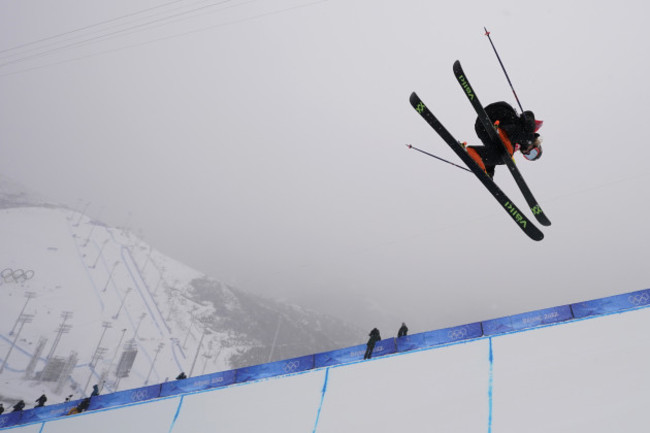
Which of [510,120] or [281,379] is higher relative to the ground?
[510,120]

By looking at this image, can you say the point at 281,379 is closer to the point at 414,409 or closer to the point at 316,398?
the point at 316,398

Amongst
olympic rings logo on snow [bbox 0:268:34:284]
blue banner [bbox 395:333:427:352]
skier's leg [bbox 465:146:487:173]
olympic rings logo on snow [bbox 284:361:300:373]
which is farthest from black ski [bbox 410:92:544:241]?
olympic rings logo on snow [bbox 0:268:34:284]

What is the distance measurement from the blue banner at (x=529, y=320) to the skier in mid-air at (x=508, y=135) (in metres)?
4.95

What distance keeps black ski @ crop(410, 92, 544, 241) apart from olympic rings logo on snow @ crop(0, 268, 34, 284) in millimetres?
83186

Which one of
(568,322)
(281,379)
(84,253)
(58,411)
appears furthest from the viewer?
(84,253)

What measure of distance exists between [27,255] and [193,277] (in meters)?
62.8

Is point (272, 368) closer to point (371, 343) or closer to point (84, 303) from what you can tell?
point (371, 343)

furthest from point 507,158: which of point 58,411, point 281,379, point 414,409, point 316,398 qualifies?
point 58,411

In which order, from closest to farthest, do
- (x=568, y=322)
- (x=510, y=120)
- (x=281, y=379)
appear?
1. (x=510, y=120)
2. (x=568, y=322)
3. (x=281, y=379)

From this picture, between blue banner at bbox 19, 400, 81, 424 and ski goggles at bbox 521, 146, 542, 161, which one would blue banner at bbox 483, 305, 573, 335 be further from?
blue banner at bbox 19, 400, 81, 424

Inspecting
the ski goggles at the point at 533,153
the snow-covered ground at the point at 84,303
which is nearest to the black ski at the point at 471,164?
the ski goggles at the point at 533,153

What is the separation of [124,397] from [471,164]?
11507mm

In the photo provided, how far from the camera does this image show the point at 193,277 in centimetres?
13600

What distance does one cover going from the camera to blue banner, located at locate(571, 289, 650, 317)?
7.64m
